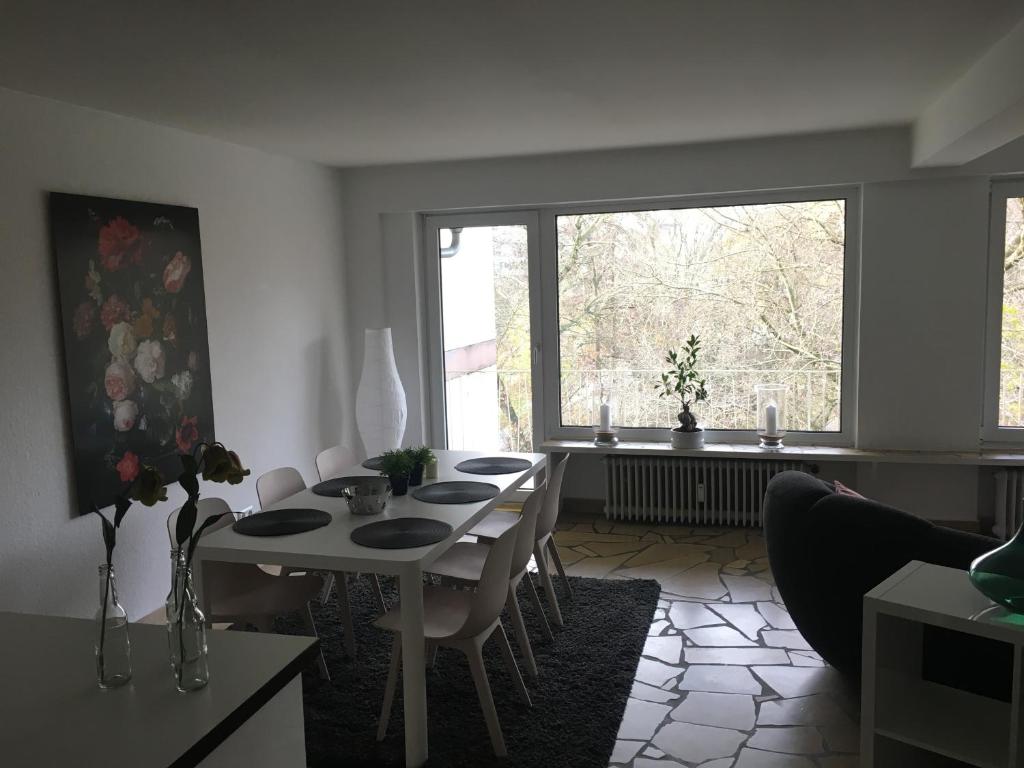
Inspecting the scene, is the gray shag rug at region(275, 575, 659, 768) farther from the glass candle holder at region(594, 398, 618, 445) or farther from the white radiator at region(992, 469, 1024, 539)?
the white radiator at region(992, 469, 1024, 539)

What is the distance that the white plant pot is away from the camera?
5.30 meters

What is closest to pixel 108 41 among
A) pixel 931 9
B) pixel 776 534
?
pixel 931 9

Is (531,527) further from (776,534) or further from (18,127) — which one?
(18,127)

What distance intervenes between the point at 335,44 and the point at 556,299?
10.2ft

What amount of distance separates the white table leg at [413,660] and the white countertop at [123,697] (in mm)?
1054

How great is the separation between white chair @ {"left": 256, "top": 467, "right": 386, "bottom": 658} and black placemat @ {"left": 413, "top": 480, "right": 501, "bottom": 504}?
510mm

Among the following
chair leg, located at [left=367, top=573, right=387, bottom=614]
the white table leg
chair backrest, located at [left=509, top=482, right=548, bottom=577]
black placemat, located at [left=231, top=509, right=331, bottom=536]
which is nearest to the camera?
the white table leg

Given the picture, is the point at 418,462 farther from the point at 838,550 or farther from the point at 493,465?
the point at 838,550

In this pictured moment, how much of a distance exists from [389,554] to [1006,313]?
162 inches

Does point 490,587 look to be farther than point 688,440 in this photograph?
No

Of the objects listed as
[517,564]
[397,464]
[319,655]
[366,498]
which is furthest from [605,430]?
[319,655]

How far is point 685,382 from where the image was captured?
5492mm

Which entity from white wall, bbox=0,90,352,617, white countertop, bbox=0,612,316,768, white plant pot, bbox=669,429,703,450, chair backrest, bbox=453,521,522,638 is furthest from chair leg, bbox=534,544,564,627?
white countertop, bbox=0,612,316,768

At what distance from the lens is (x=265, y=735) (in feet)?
4.91
